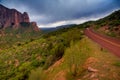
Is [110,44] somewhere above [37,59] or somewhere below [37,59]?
above

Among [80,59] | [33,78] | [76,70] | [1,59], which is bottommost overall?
[1,59]

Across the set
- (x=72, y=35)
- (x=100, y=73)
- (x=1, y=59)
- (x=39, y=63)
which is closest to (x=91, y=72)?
(x=100, y=73)

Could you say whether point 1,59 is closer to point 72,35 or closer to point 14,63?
point 14,63

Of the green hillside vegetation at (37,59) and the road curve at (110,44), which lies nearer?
the road curve at (110,44)

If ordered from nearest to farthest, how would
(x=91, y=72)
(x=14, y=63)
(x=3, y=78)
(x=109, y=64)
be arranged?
(x=91, y=72) < (x=109, y=64) < (x=3, y=78) < (x=14, y=63)

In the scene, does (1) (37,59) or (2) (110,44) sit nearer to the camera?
(2) (110,44)

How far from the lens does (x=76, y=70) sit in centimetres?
2336

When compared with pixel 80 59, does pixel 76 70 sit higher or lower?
lower

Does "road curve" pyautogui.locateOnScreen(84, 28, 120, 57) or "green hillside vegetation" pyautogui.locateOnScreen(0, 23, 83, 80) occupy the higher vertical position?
"road curve" pyautogui.locateOnScreen(84, 28, 120, 57)

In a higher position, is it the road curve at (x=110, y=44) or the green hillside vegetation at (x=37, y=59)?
the road curve at (x=110, y=44)

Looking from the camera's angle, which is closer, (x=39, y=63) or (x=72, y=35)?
(x=72, y=35)

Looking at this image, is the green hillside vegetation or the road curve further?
the green hillside vegetation

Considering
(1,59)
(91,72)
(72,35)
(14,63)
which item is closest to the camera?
(91,72)

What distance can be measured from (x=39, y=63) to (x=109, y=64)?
1783 inches
